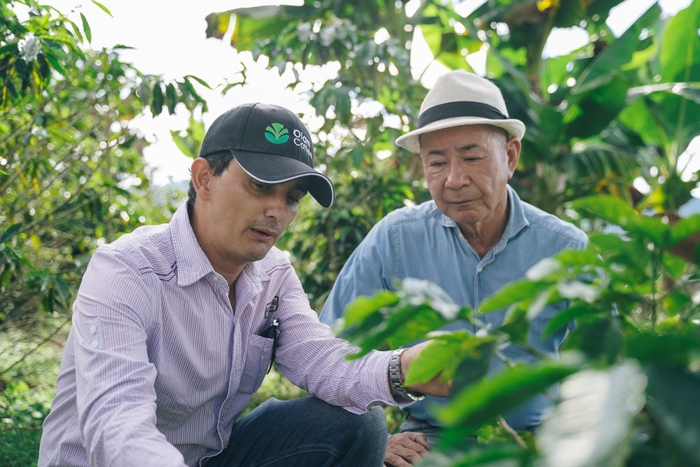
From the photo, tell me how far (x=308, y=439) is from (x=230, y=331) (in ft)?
1.20

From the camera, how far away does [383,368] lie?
5.77ft

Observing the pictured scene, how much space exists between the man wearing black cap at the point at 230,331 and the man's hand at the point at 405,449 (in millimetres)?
126

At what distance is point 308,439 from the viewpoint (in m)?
1.89

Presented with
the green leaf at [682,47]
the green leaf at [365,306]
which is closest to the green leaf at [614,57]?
the green leaf at [682,47]

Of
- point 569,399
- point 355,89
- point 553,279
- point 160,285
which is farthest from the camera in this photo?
point 355,89

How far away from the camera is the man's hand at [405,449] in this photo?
2057 millimetres

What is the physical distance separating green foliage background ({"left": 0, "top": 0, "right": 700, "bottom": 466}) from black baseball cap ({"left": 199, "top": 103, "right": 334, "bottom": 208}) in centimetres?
70

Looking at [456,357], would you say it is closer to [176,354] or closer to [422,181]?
[176,354]

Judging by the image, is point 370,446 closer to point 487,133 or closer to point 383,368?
point 383,368

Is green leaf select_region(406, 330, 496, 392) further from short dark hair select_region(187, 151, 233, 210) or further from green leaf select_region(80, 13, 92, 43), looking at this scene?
green leaf select_region(80, 13, 92, 43)

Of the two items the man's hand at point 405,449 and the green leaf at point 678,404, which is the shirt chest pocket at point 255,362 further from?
the green leaf at point 678,404

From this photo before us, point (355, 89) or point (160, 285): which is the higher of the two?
point (355, 89)

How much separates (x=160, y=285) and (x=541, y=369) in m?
1.34

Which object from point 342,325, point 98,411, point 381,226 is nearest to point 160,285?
point 98,411
